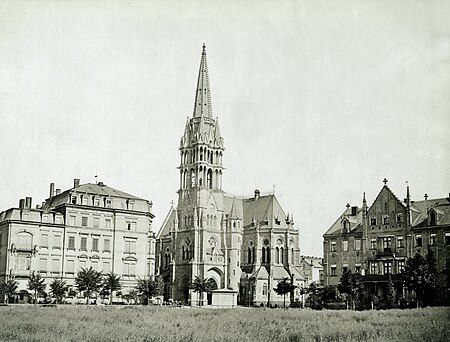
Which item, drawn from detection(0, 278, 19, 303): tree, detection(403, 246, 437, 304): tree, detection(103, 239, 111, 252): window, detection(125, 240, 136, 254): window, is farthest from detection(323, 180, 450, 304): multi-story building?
detection(0, 278, 19, 303): tree

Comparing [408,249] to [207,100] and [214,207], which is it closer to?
[214,207]

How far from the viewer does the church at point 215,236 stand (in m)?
97.8

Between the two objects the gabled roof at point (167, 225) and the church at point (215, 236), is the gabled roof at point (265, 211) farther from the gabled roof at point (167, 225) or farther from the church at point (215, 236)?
the gabled roof at point (167, 225)

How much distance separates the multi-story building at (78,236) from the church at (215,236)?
18873mm

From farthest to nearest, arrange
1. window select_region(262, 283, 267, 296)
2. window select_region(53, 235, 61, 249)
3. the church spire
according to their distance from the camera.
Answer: the church spire → window select_region(262, 283, 267, 296) → window select_region(53, 235, 61, 249)

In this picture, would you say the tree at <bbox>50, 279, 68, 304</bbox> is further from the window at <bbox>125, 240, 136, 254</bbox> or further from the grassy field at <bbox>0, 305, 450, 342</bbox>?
the grassy field at <bbox>0, 305, 450, 342</bbox>

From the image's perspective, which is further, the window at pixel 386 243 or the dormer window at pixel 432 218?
the window at pixel 386 243

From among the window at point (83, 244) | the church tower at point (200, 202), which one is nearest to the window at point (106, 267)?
the window at point (83, 244)

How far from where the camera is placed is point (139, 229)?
7806 cm

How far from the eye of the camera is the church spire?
107 m

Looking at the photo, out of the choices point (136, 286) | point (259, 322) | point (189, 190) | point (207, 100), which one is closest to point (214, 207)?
point (189, 190)

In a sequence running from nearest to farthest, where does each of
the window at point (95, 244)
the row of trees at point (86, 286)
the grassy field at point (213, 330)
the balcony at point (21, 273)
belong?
the grassy field at point (213, 330) < the row of trees at point (86, 286) < the balcony at point (21, 273) < the window at point (95, 244)

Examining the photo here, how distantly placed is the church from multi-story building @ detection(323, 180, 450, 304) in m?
20.4

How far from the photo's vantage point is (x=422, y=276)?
60.6m
